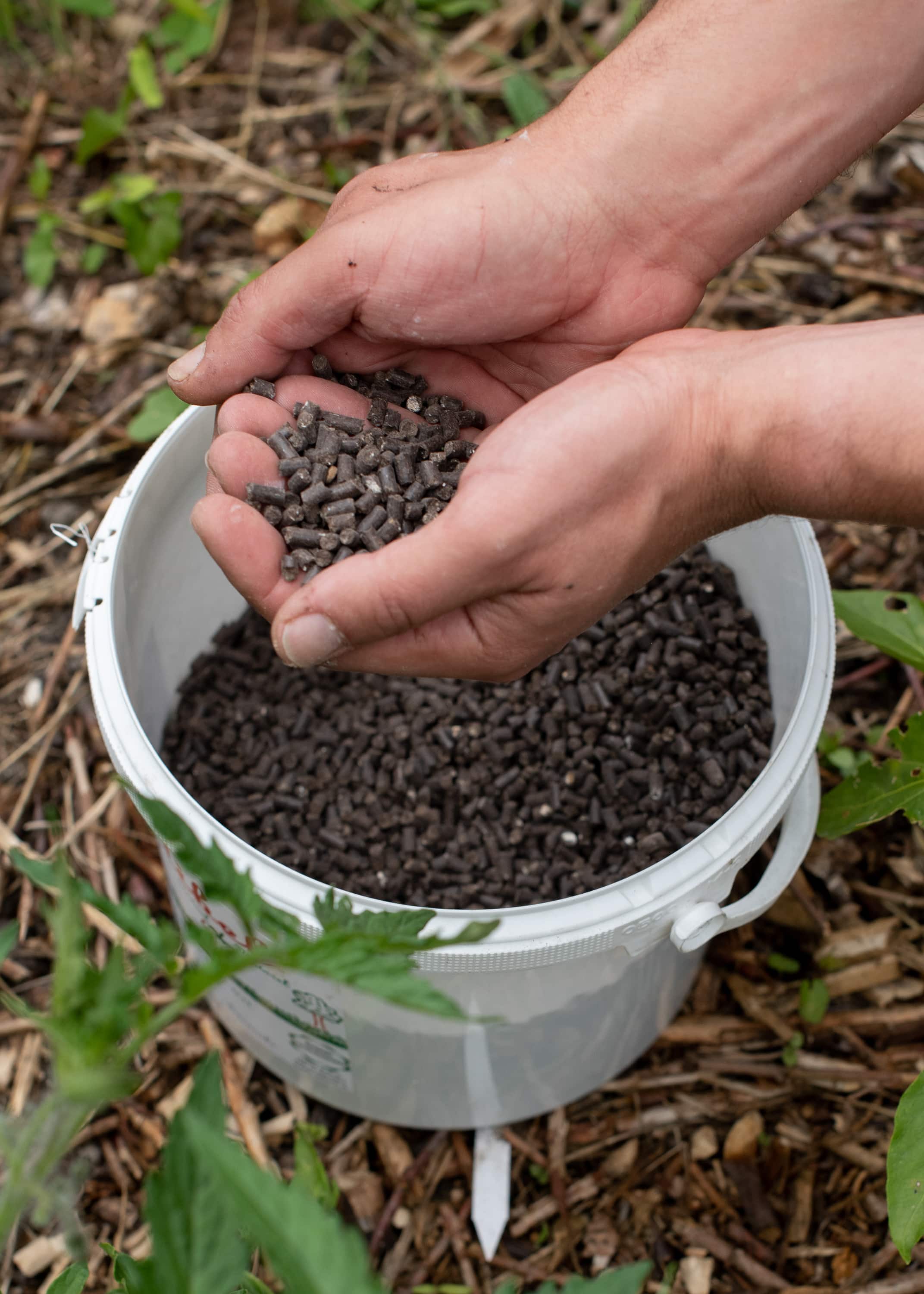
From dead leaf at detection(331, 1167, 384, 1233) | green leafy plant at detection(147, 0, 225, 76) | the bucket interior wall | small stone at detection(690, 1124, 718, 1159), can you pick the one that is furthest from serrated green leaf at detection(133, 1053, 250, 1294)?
green leafy plant at detection(147, 0, 225, 76)

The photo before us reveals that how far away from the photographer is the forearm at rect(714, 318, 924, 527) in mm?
1496

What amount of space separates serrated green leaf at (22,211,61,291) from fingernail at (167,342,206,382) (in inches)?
58.7

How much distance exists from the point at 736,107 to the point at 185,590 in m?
1.41

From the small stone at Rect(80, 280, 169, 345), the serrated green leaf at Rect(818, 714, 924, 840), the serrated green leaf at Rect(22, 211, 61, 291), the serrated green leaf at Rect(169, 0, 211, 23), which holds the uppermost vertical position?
the serrated green leaf at Rect(169, 0, 211, 23)

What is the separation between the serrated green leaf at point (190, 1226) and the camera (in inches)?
33.1

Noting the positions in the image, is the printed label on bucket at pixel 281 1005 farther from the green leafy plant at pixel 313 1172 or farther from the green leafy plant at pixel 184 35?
the green leafy plant at pixel 184 35

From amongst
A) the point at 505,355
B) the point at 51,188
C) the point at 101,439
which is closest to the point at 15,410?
the point at 101,439

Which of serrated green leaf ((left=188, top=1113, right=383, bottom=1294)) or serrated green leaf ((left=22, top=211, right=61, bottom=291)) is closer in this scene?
serrated green leaf ((left=188, top=1113, right=383, bottom=1294))

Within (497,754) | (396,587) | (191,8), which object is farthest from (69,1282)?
(191,8)

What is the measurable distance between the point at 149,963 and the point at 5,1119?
140 mm

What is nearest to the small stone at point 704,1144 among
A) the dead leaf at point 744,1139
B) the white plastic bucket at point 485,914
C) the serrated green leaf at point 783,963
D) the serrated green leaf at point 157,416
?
the dead leaf at point 744,1139

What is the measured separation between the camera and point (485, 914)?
1.49 metres

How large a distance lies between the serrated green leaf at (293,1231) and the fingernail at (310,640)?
0.89 m

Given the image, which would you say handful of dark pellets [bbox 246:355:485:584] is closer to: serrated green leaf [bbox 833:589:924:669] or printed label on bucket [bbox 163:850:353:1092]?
printed label on bucket [bbox 163:850:353:1092]
